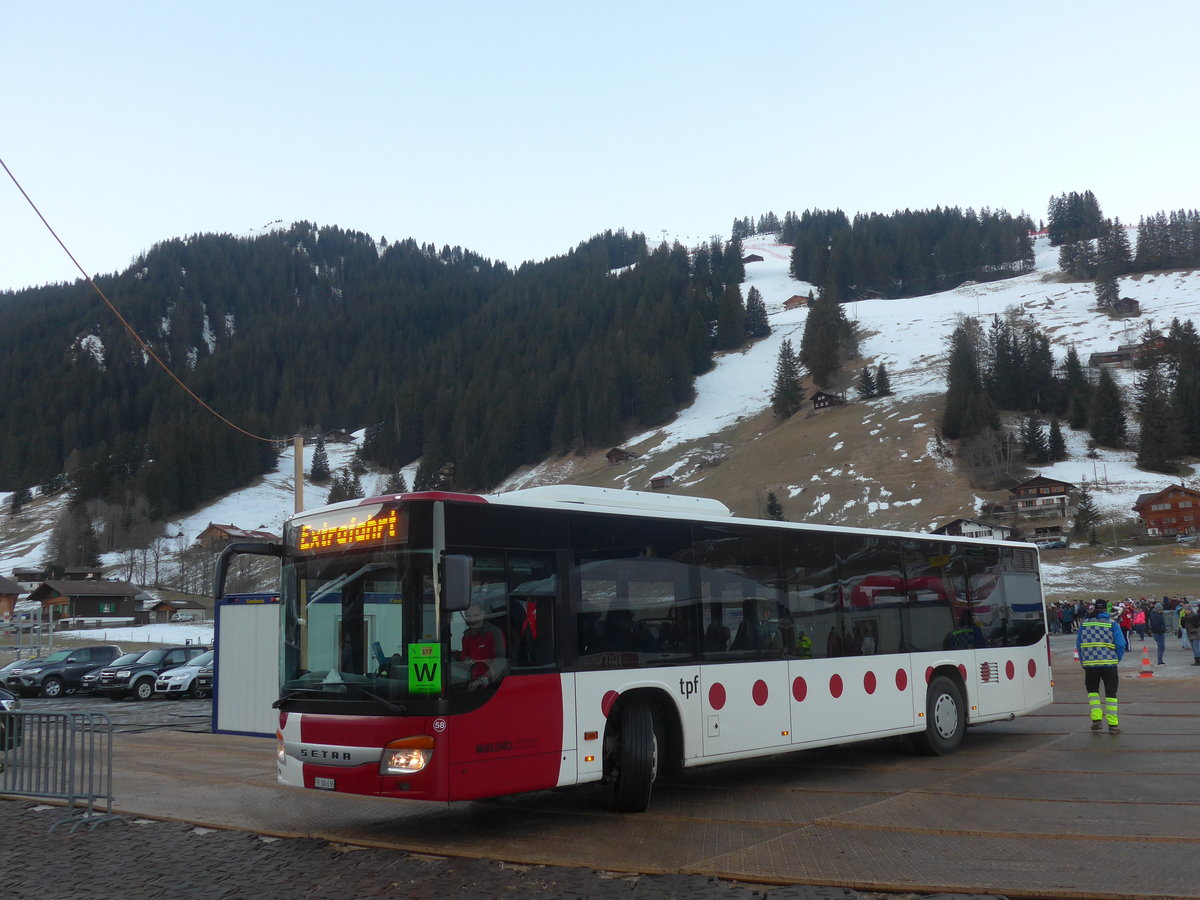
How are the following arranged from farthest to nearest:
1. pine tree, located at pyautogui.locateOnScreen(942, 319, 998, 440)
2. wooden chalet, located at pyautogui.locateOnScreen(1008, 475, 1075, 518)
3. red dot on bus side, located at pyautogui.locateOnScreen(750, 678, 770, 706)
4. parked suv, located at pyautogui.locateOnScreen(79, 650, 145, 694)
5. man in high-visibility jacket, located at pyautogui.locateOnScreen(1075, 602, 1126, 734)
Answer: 1. pine tree, located at pyautogui.locateOnScreen(942, 319, 998, 440)
2. wooden chalet, located at pyautogui.locateOnScreen(1008, 475, 1075, 518)
3. parked suv, located at pyautogui.locateOnScreen(79, 650, 145, 694)
4. man in high-visibility jacket, located at pyautogui.locateOnScreen(1075, 602, 1126, 734)
5. red dot on bus side, located at pyautogui.locateOnScreen(750, 678, 770, 706)

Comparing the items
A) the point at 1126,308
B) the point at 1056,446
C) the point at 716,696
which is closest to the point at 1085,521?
the point at 1056,446

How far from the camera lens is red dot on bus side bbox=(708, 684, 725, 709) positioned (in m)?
9.94

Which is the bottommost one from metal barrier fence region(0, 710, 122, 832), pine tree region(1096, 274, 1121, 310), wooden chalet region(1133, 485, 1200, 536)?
metal barrier fence region(0, 710, 122, 832)

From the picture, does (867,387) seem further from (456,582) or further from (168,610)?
(456,582)

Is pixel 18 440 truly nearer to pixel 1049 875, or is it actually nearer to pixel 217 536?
pixel 217 536

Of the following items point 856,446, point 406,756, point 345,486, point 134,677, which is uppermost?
point 345,486

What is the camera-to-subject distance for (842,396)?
5118 inches

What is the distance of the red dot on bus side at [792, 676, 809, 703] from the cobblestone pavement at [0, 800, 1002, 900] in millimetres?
4296

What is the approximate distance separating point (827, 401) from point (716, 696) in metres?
123

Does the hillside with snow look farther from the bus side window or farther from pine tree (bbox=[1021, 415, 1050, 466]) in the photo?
the bus side window

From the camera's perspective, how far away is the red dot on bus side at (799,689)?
10.9 metres

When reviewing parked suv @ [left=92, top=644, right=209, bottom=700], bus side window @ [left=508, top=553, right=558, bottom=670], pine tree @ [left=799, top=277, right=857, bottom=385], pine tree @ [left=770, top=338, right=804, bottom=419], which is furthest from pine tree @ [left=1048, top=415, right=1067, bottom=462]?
bus side window @ [left=508, top=553, right=558, bottom=670]

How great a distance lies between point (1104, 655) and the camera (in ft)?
45.7

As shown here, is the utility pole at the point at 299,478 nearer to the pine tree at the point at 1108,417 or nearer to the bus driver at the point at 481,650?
the bus driver at the point at 481,650
